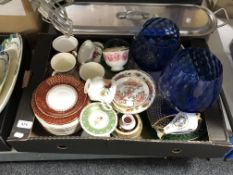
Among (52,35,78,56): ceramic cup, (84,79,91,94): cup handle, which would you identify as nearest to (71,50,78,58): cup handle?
(52,35,78,56): ceramic cup

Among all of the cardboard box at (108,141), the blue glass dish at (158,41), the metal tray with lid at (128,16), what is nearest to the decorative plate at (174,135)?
the cardboard box at (108,141)

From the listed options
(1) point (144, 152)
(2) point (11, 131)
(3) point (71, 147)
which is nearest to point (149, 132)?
(1) point (144, 152)

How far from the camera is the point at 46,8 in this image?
2.09ft

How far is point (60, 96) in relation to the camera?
669mm

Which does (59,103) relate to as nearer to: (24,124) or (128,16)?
(24,124)

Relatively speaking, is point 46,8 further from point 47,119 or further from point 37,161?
point 37,161

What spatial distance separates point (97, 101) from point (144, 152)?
146mm

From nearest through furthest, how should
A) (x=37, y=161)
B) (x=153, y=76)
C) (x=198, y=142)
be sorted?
(x=198, y=142), (x=153, y=76), (x=37, y=161)

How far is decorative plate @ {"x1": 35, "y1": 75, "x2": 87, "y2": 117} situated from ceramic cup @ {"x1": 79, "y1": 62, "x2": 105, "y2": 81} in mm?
39

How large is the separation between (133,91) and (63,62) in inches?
6.9

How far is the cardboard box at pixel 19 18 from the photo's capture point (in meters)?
0.72

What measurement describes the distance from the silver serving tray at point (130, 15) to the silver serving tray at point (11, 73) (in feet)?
0.50

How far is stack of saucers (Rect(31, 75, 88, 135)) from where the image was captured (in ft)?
2.09

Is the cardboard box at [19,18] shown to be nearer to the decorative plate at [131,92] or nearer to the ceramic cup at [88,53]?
the ceramic cup at [88,53]
